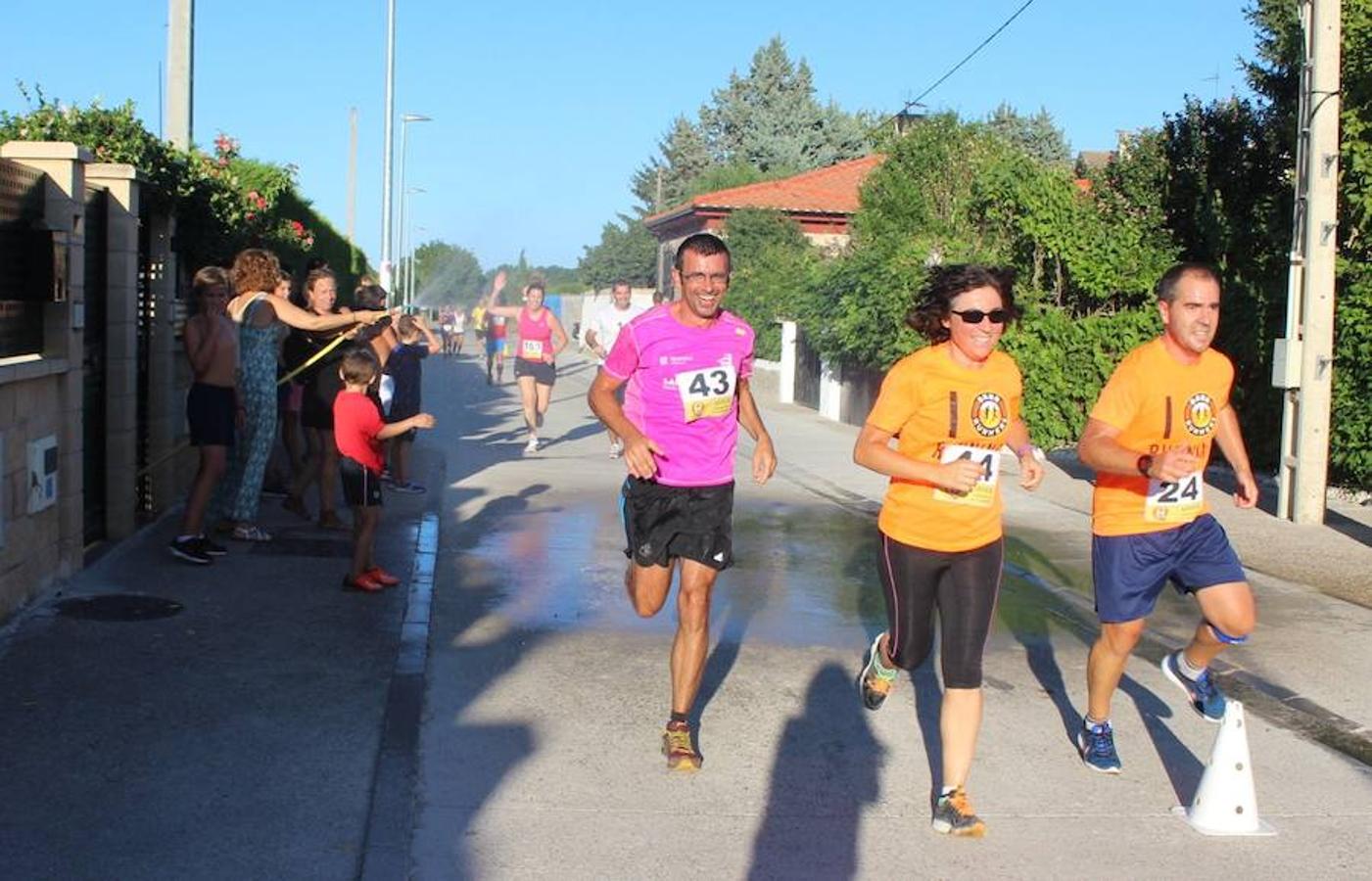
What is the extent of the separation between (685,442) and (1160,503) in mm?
1718

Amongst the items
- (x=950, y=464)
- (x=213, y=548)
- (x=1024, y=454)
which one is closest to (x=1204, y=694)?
(x=1024, y=454)

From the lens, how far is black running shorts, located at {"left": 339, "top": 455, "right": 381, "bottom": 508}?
8586 millimetres

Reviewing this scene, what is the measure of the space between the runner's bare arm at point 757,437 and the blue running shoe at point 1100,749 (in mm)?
1506

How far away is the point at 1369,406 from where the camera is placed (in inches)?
506

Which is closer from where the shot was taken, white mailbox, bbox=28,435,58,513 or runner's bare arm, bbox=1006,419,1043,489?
runner's bare arm, bbox=1006,419,1043,489

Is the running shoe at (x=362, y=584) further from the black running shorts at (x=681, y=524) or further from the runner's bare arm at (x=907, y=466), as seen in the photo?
the runner's bare arm at (x=907, y=466)

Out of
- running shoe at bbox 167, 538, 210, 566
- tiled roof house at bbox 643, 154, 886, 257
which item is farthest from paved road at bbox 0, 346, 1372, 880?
tiled roof house at bbox 643, 154, 886, 257

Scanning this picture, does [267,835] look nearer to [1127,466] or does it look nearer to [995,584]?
[995,584]

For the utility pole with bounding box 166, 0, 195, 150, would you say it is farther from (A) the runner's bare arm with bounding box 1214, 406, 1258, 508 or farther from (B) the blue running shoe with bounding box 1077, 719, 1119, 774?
(B) the blue running shoe with bounding box 1077, 719, 1119, 774

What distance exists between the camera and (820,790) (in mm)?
5625

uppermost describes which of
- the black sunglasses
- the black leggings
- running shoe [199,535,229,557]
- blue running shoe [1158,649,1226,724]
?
the black sunglasses

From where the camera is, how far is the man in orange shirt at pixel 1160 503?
5824 millimetres

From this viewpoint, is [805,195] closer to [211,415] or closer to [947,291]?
[211,415]

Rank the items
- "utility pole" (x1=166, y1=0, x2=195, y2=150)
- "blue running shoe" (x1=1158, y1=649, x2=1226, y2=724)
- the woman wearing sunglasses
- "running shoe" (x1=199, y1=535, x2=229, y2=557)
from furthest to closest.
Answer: "utility pole" (x1=166, y1=0, x2=195, y2=150), "running shoe" (x1=199, y1=535, x2=229, y2=557), "blue running shoe" (x1=1158, y1=649, x2=1226, y2=724), the woman wearing sunglasses
